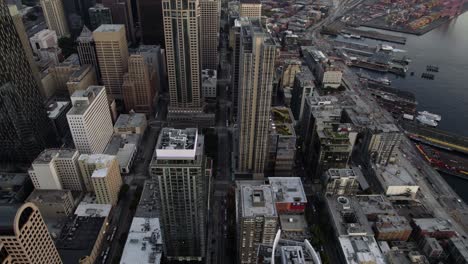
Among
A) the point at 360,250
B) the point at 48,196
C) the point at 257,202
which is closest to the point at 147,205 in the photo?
the point at 48,196

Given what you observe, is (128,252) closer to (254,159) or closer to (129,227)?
(129,227)

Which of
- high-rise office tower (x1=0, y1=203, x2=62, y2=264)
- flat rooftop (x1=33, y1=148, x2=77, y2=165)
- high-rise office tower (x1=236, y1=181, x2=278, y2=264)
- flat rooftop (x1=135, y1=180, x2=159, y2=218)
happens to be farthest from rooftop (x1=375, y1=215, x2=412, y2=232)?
flat rooftop (x1=33, y1=148, x2=77, y2=165)

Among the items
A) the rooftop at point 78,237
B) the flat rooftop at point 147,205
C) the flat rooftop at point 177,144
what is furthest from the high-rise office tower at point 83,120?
the flat rooftop at point 177,144

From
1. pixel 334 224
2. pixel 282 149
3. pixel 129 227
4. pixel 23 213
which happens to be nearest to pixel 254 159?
pixel 282 149

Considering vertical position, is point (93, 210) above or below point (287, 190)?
below

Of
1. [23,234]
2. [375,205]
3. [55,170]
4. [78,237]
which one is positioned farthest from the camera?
[375,205]

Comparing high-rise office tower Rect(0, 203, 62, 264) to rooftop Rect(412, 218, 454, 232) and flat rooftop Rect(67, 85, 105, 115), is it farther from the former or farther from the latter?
rooftop Rect(412, 218, 454, 232)

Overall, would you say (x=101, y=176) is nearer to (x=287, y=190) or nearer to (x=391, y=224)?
(x=287, y=190)
